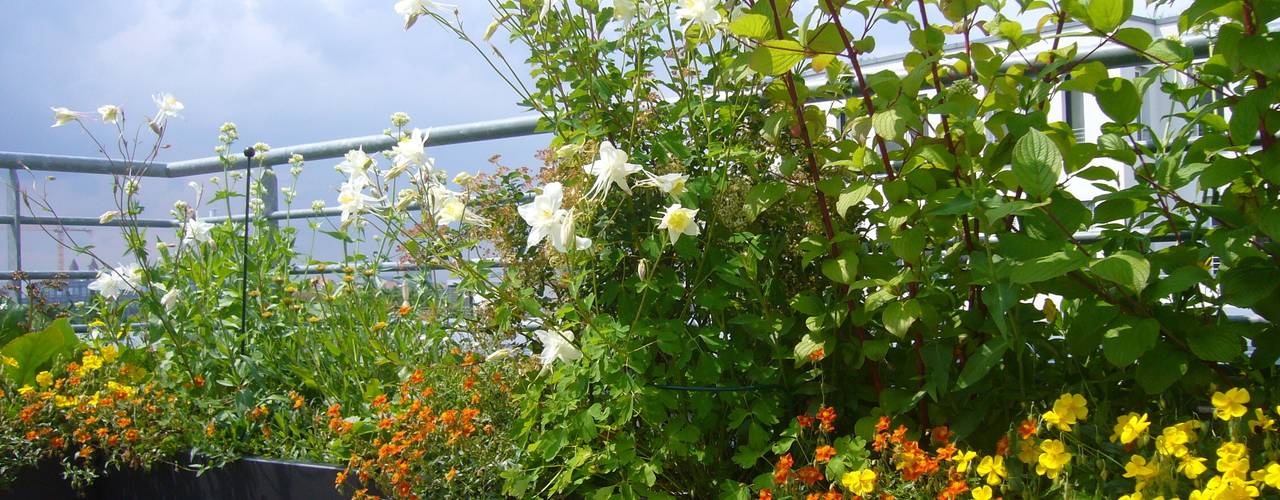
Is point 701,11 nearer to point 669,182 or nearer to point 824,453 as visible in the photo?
point 669,182

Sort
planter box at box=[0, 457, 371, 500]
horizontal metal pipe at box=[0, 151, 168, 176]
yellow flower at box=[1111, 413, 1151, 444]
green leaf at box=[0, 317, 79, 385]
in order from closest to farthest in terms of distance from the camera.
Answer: yellow flower at box=[1111, 413, 1151, 444], planter box at box=[0, 457, 371, 500], green leaf at box=[0, 317, 79, 385], horizontal metal pipe at box=[0, 151, 168, 176]

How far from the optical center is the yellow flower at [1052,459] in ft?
4.29

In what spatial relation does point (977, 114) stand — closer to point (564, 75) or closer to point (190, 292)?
point (564, 75)

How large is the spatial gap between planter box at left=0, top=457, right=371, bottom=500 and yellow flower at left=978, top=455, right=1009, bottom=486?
134cm

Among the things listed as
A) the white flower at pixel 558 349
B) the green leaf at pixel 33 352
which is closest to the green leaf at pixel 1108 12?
the white flower at pixel 558 349

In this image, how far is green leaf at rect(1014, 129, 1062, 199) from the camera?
1.25m

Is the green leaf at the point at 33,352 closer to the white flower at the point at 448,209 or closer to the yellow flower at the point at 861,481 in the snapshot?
the white flower at the point at 448,209

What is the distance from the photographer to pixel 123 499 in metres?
2.66

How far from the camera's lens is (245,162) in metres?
3.74

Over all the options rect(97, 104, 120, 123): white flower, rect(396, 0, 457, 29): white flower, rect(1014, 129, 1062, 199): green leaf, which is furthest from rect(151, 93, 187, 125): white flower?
rect(1014, 129, 1062, 199): green leaf

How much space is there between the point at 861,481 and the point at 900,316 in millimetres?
246

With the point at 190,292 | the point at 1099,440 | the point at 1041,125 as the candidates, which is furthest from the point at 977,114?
the point at 190,292

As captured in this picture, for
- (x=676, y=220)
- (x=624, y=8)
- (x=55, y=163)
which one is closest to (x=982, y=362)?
(x=676, y=220)

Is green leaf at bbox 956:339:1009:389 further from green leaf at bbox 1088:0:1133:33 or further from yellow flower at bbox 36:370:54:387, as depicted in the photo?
yellow flower at bbox 36:370:54:387
